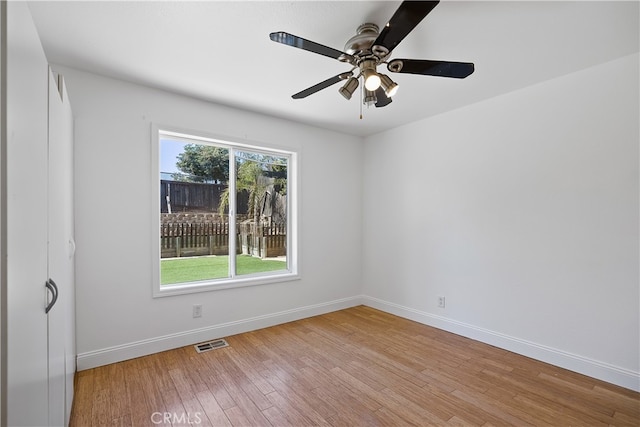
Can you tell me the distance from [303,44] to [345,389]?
7.73 feet

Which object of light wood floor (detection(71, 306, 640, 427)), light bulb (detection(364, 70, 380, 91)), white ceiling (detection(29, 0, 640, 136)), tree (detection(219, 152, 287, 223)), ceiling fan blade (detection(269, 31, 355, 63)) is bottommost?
light wood floor (detection(71, 306, 640, 427))

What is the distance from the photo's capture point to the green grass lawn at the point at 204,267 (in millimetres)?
3053

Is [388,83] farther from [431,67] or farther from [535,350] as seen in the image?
[535,350]

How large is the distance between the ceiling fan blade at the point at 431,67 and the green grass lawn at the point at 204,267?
2.62 metres

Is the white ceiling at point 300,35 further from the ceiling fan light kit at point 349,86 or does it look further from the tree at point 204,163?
the tree at point 204,163

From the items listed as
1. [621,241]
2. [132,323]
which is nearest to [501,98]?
[621,241]

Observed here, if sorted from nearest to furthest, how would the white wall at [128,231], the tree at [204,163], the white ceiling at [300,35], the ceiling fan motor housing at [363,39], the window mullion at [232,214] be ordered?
1. the white ceiling at [300,35]
2. the ceiling fan motor housing at [363,39]
3. the white wall at [128,231]
4. the tree at [204,163]
5. the window mullion at [232,214]

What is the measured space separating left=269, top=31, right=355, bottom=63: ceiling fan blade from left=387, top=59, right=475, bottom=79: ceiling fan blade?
1.02ft

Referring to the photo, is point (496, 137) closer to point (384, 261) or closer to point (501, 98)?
point (501, 98)

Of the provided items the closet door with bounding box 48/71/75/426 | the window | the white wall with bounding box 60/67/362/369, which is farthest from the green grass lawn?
the closet door with bounding box 48/71/75/426

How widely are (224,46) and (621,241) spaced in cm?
Answer: 333

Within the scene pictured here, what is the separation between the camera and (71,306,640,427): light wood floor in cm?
191

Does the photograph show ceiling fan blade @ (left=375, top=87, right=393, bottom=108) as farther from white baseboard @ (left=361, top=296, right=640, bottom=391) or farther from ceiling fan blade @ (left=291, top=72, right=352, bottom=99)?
white baseboard @ (left=361, top=296, right=640, bottom=391)

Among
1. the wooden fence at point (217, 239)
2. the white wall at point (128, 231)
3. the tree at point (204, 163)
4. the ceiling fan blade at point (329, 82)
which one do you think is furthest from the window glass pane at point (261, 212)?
the ceiling fan blade at point (329, 82)
